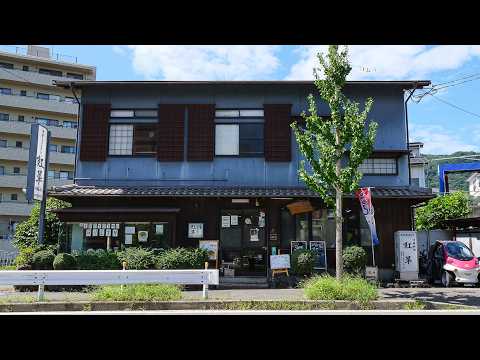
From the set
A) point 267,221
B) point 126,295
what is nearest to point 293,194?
point 267,221

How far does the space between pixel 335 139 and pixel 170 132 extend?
275 inches

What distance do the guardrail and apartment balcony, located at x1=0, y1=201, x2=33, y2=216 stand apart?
120ft

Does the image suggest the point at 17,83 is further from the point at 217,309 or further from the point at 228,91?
the point at 217,309

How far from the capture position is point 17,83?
46531 millimetres

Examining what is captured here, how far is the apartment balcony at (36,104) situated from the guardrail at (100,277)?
40.5 meters

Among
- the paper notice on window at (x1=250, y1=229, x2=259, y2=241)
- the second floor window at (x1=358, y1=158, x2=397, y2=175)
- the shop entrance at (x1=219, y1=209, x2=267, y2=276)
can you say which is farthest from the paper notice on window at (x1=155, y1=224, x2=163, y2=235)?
the second floor window at (x1=358, y1=158, x2=397, y2=175)

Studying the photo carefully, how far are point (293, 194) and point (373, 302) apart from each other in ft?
18.8

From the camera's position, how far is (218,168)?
53.5ft

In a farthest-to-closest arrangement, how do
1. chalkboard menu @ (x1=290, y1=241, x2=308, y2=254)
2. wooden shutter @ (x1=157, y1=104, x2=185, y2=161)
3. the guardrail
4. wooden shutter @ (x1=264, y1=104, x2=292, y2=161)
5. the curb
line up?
1. wooden shutter @ (x1=157, y1=104, x2=185, y2=161)
2. wooden shutter @ (x1=264, y1=104, x2=292, y2=161)
3. chalkboard menu @ (x1=290, y1=241, x2=308, y2=254)
4. the guardrail
5. the curb

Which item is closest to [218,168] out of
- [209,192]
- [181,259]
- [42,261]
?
[209,192]

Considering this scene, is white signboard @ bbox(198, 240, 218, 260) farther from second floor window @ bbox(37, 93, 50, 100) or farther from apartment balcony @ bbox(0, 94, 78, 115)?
second floor window @ bbox(37, 93, 50, 100)

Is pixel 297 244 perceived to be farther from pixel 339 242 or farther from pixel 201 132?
pixel 201 132

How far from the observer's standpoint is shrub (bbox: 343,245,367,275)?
13.7m
